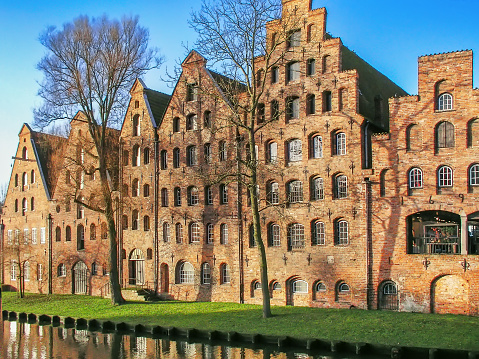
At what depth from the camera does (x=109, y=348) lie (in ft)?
80.1

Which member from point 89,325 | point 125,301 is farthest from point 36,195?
point 89,325

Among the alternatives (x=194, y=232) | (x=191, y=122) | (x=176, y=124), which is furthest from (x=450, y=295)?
(x=176, y=124)

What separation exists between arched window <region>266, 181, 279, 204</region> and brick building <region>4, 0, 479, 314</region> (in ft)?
0.39

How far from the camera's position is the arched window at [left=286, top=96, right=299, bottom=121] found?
33.0 metres

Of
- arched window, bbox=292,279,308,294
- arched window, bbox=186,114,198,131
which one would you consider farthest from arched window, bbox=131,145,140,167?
arched window, bbox=292,279,308,294

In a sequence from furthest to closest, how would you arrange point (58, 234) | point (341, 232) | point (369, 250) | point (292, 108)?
point (58, 234) < point (292, 108) < point (341, 232) < point (369, 250)

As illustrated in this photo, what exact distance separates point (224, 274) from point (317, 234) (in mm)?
6913

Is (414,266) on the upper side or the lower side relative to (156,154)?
lower

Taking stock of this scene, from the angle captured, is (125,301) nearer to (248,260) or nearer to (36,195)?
(248,260)

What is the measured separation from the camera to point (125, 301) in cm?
3581

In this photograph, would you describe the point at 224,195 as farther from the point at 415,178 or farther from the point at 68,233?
the point at 68,233

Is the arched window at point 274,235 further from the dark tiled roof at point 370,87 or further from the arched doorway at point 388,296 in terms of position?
the dark tiled roof at point 370,87

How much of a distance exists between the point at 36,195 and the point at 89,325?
21305mm

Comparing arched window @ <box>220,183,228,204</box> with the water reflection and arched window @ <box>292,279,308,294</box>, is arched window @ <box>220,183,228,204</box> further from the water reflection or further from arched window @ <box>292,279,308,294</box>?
the water reflection
